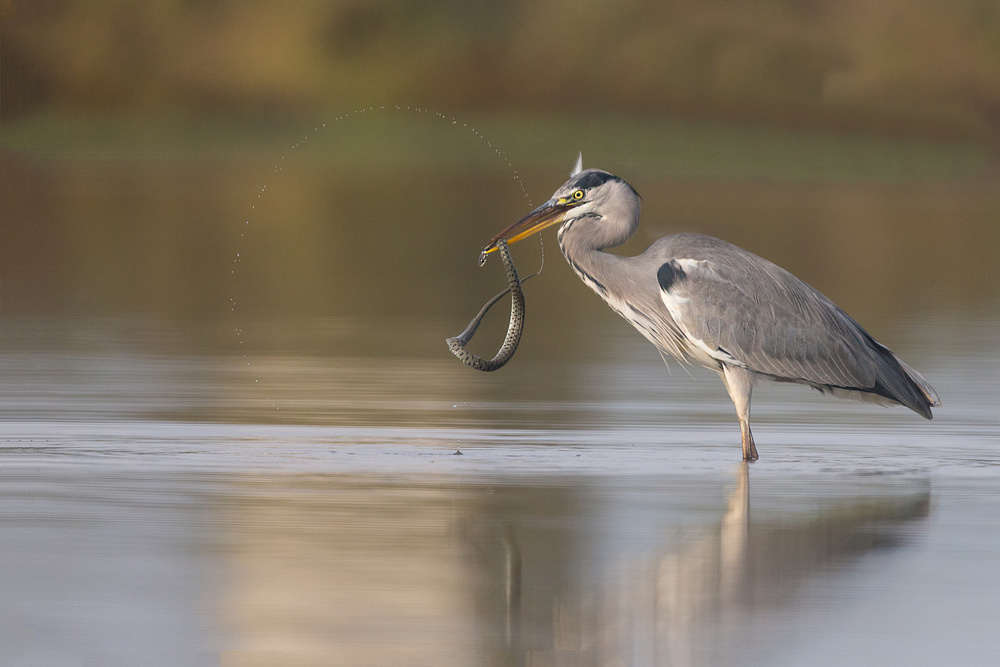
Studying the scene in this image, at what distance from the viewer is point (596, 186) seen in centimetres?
1298

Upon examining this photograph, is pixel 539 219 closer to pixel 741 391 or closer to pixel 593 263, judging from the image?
pixel 593 263

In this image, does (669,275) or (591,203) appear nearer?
(669,275)

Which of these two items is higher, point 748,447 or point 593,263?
point 593,263

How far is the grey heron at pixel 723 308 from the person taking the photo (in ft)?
41.4

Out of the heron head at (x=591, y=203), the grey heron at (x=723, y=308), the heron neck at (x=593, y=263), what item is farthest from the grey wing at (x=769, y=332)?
the heron head at (x=591, y=203)

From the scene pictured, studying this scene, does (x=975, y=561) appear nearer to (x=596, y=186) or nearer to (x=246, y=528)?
(x=246, y=528)

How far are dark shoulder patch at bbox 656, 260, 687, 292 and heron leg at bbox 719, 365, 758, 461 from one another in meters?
0.58

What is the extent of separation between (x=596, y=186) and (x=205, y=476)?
125 inches

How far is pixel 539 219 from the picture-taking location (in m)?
13.0

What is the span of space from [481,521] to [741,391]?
3257 millimetres

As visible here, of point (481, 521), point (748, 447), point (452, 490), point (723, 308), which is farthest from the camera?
point (723, 308)

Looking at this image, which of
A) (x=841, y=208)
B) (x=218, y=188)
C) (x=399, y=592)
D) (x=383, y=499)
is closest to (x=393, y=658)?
(x=399, y=592)

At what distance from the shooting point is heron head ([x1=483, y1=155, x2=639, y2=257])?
1295 cm

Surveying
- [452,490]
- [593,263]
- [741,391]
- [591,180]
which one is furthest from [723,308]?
[452,490]
